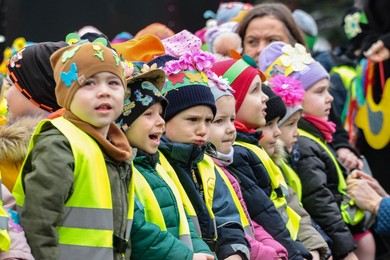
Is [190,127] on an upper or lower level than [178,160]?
upper

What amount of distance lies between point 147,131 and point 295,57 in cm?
269

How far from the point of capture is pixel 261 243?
5.94 m

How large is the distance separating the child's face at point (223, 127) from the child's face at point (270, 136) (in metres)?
0.76

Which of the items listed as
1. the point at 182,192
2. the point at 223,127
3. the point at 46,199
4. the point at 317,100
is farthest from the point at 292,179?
the point at 46,199

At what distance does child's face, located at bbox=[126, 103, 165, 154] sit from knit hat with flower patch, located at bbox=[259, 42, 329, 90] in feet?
8.10

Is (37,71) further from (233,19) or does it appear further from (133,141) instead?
(233,19)

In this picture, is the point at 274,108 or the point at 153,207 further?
the point at 274,108

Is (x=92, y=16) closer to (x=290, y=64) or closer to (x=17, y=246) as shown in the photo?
(x=290, y=64)

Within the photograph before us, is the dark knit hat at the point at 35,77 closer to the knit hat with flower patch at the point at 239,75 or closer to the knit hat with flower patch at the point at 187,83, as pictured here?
the knit hat with flower patch at the point at 187,83

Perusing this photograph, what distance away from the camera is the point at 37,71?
5320 millimetres

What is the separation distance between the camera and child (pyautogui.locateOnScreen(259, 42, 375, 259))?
23.4ft

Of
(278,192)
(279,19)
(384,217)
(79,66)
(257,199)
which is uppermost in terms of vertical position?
(79,66)

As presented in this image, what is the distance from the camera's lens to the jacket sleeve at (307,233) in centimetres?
671

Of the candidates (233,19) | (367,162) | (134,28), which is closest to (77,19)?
(134,28)
